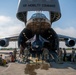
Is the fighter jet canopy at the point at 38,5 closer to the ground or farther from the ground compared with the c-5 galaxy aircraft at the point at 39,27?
farther from the ground

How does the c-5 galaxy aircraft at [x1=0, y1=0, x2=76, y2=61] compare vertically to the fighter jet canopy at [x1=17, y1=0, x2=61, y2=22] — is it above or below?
below

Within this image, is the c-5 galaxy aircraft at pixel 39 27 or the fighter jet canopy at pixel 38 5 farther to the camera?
the c-5 galaxy aircraft at pixel 39 27

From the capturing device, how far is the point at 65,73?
382 inches

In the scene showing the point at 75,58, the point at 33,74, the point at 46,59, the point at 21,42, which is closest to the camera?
the point at 33,74

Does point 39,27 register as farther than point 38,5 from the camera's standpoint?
Yes

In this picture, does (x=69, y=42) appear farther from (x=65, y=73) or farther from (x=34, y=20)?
(x=65, y=73)

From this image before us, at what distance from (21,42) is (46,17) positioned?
3.39 meters

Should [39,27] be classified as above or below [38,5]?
below

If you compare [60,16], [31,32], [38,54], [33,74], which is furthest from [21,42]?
[33,74]

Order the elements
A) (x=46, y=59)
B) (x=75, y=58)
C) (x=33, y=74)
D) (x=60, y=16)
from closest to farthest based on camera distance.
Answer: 1. (x=33, y=74)
2. (x=46, y=59)
3. (x=75, y=58)
4. (x=60, y=16)

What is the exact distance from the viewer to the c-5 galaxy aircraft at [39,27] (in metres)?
14.9

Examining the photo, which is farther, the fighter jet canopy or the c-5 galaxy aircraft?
the c-5 galaxy aircraft

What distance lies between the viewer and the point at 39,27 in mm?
17547

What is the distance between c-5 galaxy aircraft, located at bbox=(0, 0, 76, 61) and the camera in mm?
14859
